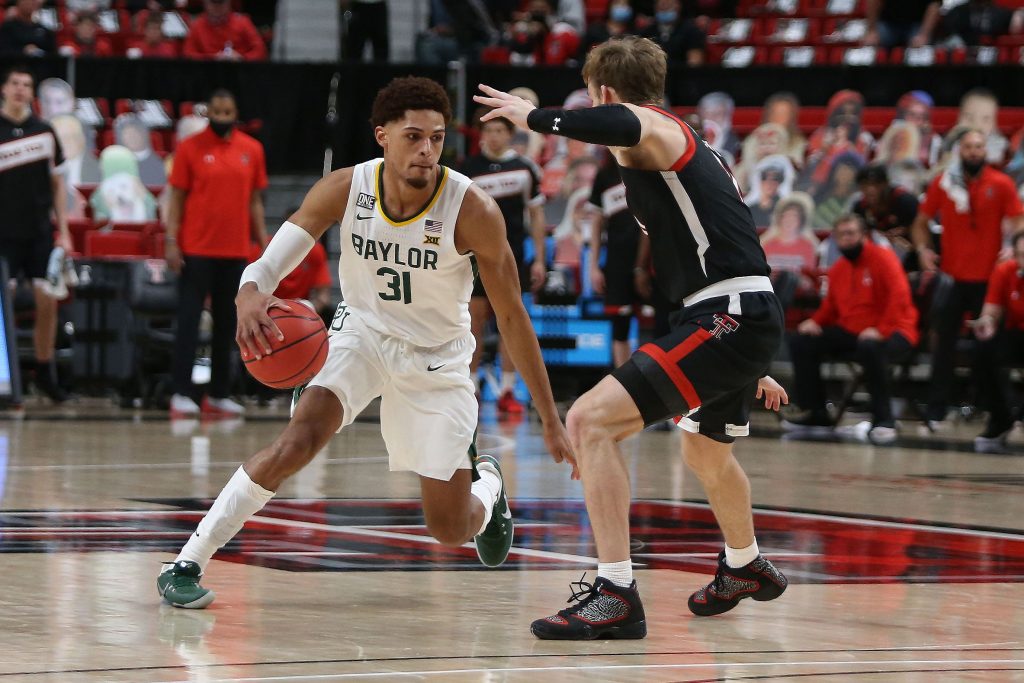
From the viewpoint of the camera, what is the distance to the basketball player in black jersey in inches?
188

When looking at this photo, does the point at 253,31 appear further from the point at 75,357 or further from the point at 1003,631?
the point at 1003,631

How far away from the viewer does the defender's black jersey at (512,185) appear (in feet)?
39.8

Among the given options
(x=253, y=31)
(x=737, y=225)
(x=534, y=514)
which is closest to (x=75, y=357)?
(x=253, y=31)

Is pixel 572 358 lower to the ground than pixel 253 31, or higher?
lower

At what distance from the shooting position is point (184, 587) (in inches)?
196

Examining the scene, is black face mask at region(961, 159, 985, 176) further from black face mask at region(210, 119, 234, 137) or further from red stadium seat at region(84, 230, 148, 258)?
red stadium seat at region(84, 230, 148, 258)

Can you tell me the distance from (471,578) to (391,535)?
1.01m

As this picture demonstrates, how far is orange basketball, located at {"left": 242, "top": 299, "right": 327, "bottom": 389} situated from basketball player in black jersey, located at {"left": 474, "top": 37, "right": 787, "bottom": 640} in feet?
3.42

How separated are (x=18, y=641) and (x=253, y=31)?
14.1 meters

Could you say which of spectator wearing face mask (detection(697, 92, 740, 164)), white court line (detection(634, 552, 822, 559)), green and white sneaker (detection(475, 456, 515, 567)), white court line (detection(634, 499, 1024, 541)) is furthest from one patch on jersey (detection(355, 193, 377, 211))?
spectator wearing face mask (detection(697, 92, 740, 164))

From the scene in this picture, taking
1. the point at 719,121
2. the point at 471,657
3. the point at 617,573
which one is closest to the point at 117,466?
the point at 617,573

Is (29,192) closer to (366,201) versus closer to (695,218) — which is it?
(366,201)

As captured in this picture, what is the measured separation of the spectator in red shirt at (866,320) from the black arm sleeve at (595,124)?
23.7ft

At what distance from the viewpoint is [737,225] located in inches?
201
